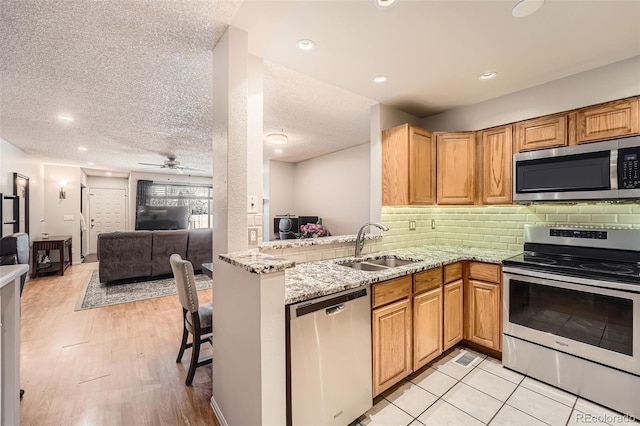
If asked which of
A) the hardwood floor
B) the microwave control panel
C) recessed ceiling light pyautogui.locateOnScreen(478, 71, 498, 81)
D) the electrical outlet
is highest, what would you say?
recessed ceiling light pyautogui.locateOnScreen(478, 71, 498, 81)

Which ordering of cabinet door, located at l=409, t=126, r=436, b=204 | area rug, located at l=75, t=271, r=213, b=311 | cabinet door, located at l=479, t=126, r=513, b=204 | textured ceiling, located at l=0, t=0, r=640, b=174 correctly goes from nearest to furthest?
textured ceiling, located at l=0, t=0, r=640, b=174 → cabinet door, located at l=479, t=126, r=513, b=204 → cabinet door, located at l=409, t=126, r=436, b=204 → area rug, located at l=75, t=271, r=213, b=311

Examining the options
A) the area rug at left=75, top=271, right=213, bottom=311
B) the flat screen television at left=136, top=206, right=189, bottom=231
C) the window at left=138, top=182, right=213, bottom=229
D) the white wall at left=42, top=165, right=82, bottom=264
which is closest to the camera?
the area rug at left=75, top=271, right=213, bottom=311

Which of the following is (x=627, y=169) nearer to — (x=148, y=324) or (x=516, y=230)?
(x=516, y=230)

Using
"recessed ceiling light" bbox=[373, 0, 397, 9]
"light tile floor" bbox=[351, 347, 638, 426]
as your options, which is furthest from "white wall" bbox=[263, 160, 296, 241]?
"recessed ceiling light" bbox=[373, 0, 397, 9]

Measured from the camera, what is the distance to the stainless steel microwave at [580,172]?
196 cm

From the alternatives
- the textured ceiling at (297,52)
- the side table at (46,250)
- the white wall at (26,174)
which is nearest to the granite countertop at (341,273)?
the textured ceiling at (297,52)

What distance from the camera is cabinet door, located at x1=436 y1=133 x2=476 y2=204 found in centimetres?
285

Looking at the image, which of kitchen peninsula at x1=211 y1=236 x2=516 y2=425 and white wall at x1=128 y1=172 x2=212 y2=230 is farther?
white wall at x1=128 y1=172 x2=212 y2=230

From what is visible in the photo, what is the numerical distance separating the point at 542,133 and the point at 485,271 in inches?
52.8

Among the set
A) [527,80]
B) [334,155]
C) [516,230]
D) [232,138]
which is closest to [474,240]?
[516,230]

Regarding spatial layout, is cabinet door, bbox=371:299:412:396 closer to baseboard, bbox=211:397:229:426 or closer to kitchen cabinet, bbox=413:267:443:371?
kitchen cabinet, bbox=413:267:443:371

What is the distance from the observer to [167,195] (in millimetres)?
8625

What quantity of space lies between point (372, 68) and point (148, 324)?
3670 mm

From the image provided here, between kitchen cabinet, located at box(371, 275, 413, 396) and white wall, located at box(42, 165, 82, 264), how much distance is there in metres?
8.01
